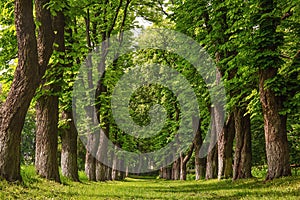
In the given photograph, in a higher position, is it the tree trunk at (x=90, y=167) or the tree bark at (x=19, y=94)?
the tree bark at (x=19, y=94)

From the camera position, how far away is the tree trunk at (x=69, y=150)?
20.4 m

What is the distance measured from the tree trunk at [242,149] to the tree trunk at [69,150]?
8.91 m

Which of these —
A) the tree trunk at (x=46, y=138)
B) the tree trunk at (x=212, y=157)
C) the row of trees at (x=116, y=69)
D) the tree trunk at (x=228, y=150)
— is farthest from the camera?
the tree trunk at (x=212, y=157)

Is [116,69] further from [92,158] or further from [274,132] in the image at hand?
[274,132]

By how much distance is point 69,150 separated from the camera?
20.6 metres

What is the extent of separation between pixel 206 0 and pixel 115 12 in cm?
798

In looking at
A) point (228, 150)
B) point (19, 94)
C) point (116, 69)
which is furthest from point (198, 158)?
point (19, 94)

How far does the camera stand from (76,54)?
15555mm

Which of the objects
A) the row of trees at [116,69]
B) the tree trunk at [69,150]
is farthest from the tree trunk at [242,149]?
the tree trunk at [69,150]

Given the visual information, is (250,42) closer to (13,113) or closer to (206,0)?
(206,0)

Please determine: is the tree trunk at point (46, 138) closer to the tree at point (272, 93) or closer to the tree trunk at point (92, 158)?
the tree at point (272, 93)

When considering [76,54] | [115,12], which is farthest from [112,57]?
[76,54]

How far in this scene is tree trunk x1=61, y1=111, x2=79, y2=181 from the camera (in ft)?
66.9

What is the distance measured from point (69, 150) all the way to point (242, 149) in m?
9.53
